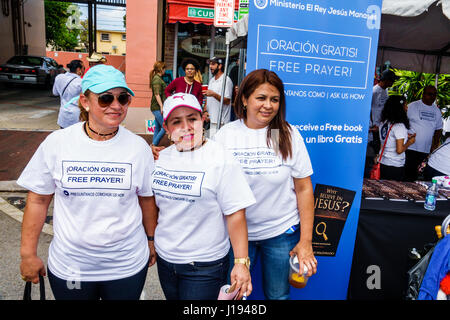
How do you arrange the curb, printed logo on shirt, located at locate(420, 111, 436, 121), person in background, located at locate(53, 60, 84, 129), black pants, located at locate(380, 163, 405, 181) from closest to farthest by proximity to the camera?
black pants, located at locate(380, 163, 405, 181) < printed logo on shirt, located at locate(420, 111, 436, 121) < person in background, located at locate(53, 60, 84, 129) < the curb

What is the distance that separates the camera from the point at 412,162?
5.45 metres

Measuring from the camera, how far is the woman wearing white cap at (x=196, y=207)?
1.77 metres

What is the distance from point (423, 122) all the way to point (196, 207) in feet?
15.1

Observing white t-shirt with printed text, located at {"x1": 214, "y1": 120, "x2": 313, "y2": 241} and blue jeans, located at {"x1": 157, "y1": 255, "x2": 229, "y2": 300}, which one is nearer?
blue jeans, located at {"x1": 157, "y1": 255, "x2": 229, "y2": 300}

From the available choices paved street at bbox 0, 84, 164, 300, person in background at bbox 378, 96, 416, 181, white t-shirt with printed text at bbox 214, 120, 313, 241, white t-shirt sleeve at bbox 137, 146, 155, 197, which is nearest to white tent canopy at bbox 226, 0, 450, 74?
person in background at bbox 378, 96, 416, 181

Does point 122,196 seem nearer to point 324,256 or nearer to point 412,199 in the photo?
point 324,256

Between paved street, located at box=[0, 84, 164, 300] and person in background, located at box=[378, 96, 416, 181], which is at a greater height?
person in background, located at box=[378, 96, 416, 181]

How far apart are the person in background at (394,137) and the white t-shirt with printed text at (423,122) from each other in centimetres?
122

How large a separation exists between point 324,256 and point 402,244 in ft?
2.37

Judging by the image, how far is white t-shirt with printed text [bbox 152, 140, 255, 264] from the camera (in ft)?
5.78

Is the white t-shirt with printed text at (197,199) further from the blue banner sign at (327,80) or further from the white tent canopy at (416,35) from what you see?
the white tent canopy at (416,35)

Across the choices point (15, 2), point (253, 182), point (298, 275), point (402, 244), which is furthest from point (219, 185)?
point (15, 2)

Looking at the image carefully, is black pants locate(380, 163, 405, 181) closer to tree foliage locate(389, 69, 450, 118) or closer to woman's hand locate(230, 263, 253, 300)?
woman's hand locate(230, 263, 253, 300)

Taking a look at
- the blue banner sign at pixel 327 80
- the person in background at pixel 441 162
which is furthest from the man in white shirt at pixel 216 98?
the blue banner sign at pixel 327 80
